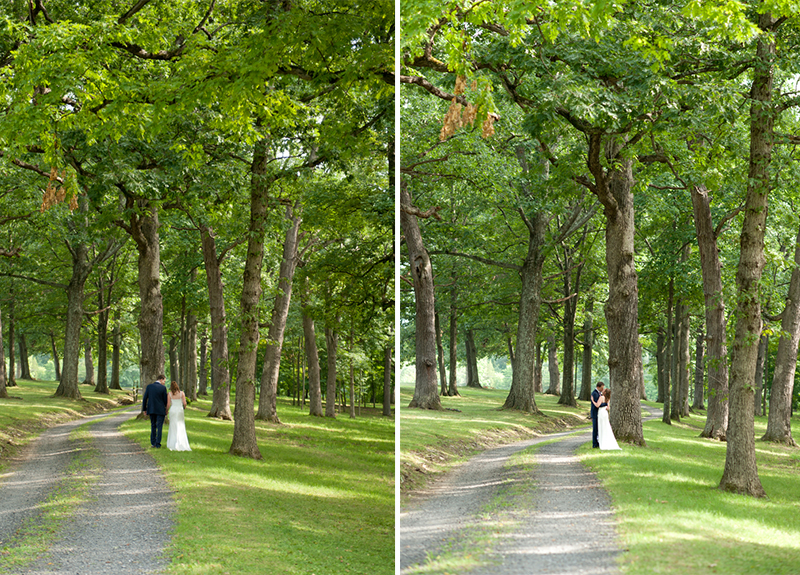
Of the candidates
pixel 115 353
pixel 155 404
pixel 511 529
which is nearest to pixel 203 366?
pixel 115 353

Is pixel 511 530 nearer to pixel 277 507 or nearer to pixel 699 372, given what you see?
pixel 277 507

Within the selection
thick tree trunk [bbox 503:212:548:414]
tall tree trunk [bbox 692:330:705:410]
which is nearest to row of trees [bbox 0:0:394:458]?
thick tree trunk [bbox 503:212:548:414]

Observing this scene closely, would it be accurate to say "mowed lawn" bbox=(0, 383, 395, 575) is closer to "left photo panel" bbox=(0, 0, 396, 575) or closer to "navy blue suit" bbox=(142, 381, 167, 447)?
"left photo panel" bbox=(0, 0, 396, 575)

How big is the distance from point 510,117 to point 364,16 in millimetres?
2848

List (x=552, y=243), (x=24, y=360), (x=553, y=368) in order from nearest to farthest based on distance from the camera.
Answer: (x=552, y=243) < (x=24, y=360) < (x=553, y=368)

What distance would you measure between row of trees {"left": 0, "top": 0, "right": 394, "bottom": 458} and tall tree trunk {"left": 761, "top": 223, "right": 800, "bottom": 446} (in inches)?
390

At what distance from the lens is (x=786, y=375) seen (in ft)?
58.9

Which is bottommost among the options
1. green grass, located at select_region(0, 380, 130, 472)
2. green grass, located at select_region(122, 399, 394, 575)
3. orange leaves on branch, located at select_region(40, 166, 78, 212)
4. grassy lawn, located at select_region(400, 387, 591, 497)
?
green grass, located at select_region(122, 399, 394, 575)

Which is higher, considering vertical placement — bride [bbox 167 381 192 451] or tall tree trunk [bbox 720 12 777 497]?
tall tree trunk [bbox 720 12 777 497]

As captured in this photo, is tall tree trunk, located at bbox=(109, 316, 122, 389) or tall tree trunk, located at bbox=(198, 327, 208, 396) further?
tall tree trunk, located at bbox=(198, 327, 208, 396)

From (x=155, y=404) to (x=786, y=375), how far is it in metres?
15.7

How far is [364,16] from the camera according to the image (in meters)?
10.6

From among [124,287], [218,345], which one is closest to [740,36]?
[124,287]

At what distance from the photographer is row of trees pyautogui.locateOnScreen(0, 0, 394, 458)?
35.9ft
